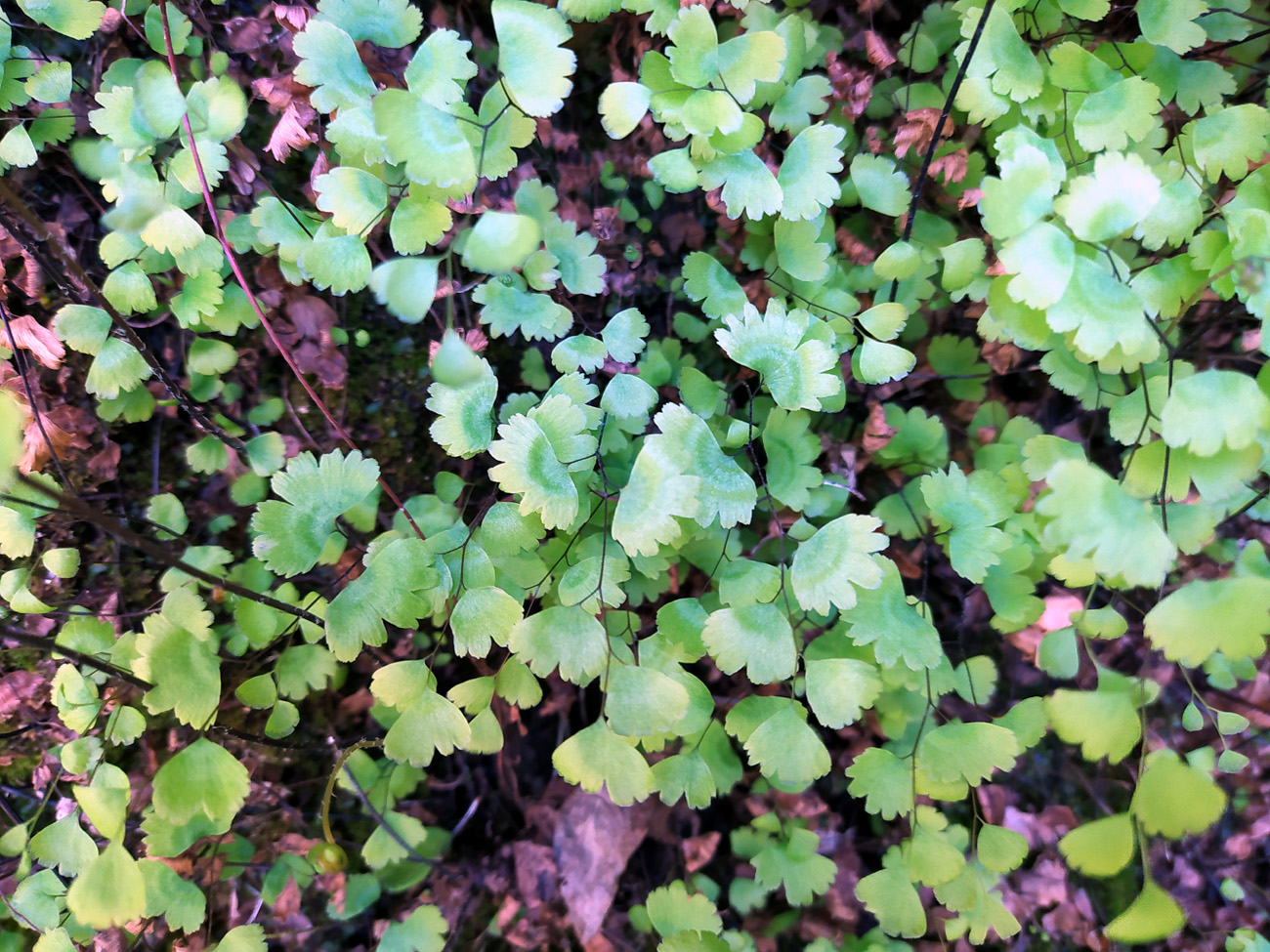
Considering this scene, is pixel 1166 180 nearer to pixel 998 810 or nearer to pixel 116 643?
pixel 998 810

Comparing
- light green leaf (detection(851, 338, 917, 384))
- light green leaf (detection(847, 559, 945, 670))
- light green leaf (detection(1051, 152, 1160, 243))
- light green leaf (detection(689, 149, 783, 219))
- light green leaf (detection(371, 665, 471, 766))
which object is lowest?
light green leaf (detection(371, 665, 471, 766))

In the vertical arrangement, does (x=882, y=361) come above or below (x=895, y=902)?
above

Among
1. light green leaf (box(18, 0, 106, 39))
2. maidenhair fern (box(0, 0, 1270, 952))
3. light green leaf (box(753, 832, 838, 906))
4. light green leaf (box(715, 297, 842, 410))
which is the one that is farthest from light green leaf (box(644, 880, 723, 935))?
light green leaf (box(18, 0, 106, 39))

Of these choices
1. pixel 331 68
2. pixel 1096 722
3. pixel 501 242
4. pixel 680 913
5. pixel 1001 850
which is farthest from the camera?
pixel 680 913

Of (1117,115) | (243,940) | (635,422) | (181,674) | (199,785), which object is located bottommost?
(243,940)

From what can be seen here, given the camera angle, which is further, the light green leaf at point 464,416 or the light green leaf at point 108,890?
the light green leaf at point 464,416

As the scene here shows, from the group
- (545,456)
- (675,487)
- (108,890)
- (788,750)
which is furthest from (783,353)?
(108,890)

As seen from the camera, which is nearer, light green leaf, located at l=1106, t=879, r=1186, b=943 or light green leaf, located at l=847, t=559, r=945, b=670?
light green leaf, located at l=1106, t=879, r=1186, b=943

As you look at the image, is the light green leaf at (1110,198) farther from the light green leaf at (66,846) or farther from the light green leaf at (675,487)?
the light green leaf at (66,846)

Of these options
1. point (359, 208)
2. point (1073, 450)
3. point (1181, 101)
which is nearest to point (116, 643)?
point (359, 208)

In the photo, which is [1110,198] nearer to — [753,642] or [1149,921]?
[753,642]

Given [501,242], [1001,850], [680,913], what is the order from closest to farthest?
[501,242]
[1001,850]
[680,913]

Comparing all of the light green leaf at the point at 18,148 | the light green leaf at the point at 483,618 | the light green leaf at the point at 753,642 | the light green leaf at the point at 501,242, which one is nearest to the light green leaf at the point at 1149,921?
the light green leaf at the point at 753,642

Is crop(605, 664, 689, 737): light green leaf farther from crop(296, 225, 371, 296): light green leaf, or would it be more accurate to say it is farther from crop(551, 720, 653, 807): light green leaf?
crop(296, 225, 371, 296): light green leaf
